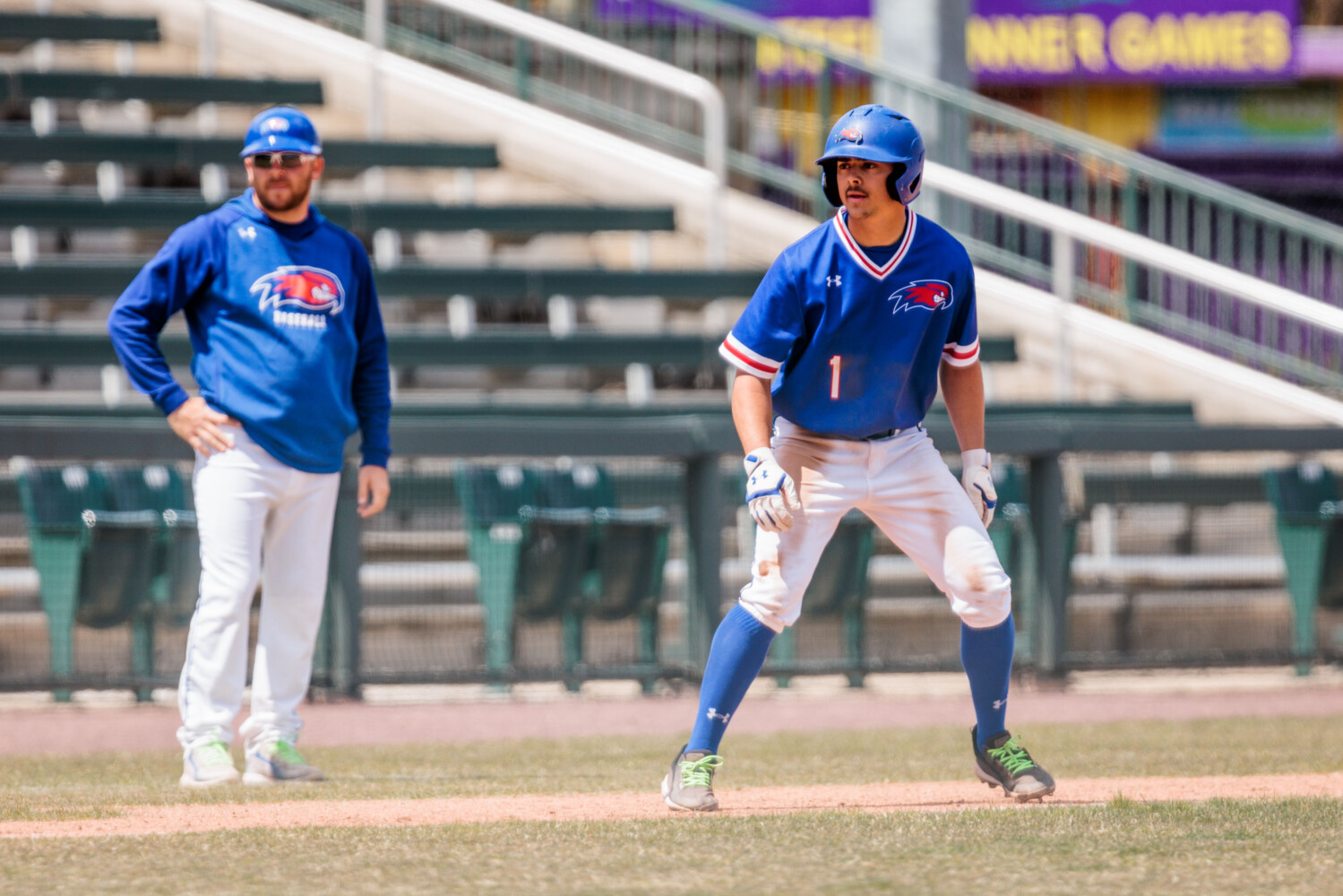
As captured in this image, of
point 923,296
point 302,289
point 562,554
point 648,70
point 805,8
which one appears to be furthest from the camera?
point 805,8

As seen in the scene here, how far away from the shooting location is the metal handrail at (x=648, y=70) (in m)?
12.9

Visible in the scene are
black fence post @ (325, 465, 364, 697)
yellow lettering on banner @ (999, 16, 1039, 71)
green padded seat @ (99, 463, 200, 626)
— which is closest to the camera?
green padded seat @ (99, 463, 200, 626)

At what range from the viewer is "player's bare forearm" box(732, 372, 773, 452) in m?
4.86

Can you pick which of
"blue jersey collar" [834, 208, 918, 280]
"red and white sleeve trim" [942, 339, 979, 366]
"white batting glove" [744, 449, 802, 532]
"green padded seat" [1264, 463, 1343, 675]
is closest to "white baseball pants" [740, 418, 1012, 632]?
"white batting glove" [744, 449, 802, 532]

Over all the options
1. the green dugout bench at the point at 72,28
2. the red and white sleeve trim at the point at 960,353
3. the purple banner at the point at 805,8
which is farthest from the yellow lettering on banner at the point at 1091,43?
the red and white sleeve trim at the point at 960,353

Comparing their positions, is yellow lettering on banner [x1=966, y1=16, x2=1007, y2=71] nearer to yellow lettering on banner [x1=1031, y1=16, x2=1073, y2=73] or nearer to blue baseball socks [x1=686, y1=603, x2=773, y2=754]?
yellow lettering on banner [x1=1031, y1=16, x2=1073, y2=73]

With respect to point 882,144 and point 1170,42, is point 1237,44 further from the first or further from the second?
point 882,144

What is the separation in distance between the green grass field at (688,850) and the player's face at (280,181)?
1795mm

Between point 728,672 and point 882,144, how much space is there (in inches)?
→ 56.8

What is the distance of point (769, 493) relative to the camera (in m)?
4.72

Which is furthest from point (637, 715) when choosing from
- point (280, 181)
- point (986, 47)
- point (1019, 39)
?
point (1019, 39)

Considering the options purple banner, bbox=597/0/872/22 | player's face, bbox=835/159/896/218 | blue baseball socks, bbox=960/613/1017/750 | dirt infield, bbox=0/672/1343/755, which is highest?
purple banner, bbox=597/0/872/22

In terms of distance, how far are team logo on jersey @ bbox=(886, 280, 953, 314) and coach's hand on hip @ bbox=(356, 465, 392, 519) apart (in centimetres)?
192

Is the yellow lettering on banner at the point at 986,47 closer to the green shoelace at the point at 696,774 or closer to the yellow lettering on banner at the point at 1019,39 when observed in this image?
the yellow lettering on banner at the point at 1019,39
